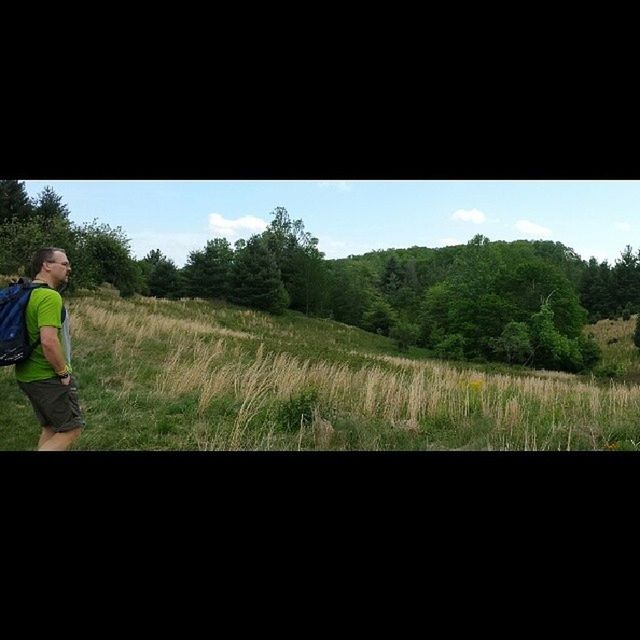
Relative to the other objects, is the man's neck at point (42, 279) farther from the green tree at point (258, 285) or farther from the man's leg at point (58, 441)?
the green tree at point (258, 285)

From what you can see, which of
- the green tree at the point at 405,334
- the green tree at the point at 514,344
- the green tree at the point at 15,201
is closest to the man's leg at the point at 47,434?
the green tree at the point at 514,344

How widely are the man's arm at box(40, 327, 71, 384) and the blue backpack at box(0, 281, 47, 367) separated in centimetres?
12

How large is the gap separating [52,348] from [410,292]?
41752 mm

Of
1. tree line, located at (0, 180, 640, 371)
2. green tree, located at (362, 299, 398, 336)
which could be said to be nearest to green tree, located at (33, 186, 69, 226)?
tree line, located at (0, 180, 640, 371)

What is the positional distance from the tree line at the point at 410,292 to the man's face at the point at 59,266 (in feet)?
55.4

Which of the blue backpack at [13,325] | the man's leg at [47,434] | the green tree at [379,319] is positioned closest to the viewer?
the blue backpack at [13,325]

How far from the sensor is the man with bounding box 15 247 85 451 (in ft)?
10.5

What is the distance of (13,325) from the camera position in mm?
3156

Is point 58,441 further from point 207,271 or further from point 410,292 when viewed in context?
point 410,292

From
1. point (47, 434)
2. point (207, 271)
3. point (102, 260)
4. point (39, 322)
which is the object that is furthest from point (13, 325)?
point (207, 271)

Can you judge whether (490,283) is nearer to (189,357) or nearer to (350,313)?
(350,313)

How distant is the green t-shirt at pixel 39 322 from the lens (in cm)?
319

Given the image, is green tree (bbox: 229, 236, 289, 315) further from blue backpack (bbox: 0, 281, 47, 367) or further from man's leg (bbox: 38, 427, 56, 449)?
blue backpack (bbox: 0, 281, 47, 367)
